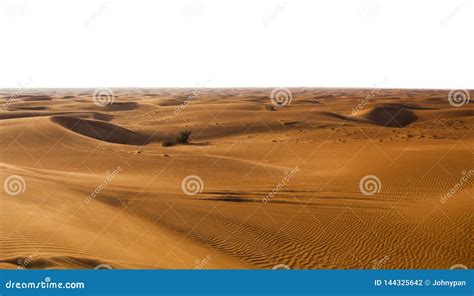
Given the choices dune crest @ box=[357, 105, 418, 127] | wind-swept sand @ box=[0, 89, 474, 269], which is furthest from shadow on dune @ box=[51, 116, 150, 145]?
dune crest @ box=[357, 105, 418, 127]

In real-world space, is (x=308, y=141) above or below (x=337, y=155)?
above

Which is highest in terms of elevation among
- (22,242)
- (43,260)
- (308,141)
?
(308,141)

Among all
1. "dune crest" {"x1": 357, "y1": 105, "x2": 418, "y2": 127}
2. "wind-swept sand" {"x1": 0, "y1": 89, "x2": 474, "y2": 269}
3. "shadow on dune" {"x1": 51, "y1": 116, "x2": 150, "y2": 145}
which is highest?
"dune crest" {"x1": 357, "y1": 105, "x2": 418, "y2": 127}

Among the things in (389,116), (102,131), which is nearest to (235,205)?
(102,131)

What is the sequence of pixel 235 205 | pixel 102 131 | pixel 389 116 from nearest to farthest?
pixel 235 205 → pixel 102 131 → pixel 389 116

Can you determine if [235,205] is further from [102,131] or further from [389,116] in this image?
[389,116]

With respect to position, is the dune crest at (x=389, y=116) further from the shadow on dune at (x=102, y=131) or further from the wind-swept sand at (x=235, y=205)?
the shadow on dune at (x=102, y=131)

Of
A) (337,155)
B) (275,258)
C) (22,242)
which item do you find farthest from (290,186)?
(22,242)

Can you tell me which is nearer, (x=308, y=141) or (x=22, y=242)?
(x=22, y=242)

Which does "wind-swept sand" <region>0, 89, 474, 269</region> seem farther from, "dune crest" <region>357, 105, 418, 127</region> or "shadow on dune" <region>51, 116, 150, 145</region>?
"dune crest" <region>357, 105, 418, 127</region>

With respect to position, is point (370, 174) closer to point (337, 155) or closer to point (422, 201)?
point (422, 201)

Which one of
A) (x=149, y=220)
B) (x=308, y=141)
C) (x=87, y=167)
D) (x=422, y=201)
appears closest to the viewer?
(x=149, y=220)
